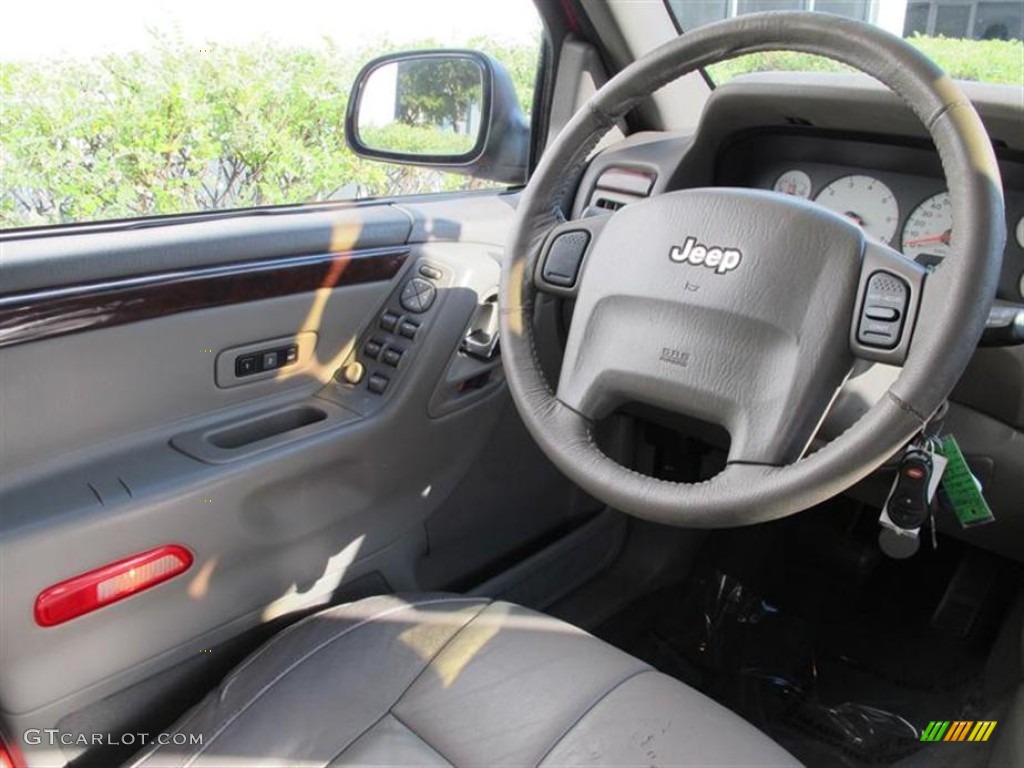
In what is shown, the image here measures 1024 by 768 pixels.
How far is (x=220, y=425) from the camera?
1422 mm

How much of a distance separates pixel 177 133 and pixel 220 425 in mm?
512

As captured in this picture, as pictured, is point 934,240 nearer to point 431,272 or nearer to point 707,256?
point 707,256

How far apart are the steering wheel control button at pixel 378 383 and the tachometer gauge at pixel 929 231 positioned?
0.85m

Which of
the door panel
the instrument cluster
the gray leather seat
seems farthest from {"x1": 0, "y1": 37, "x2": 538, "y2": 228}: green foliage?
the gray leather seat

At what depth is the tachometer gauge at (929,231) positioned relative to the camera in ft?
4.42

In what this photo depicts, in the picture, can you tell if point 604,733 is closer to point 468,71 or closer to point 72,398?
point 72,398

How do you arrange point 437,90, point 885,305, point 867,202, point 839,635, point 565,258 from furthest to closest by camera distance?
point 839,635
point 437,90
point 867,202
point 565,258
point 885,305

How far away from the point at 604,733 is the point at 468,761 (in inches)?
6.3

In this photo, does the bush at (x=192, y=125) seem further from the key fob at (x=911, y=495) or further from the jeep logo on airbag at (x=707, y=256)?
the key fob at (x=911, y=495)

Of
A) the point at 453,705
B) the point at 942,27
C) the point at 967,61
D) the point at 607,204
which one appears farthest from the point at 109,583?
the point at 942,27

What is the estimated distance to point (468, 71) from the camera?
1781mm

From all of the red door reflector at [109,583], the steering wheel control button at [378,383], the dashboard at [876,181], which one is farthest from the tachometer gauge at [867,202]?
the red door reflector at [109,583]

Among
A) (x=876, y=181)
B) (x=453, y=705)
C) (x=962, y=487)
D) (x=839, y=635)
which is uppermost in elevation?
(x=876, y=181)

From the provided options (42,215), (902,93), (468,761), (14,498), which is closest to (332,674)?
(468,761)
